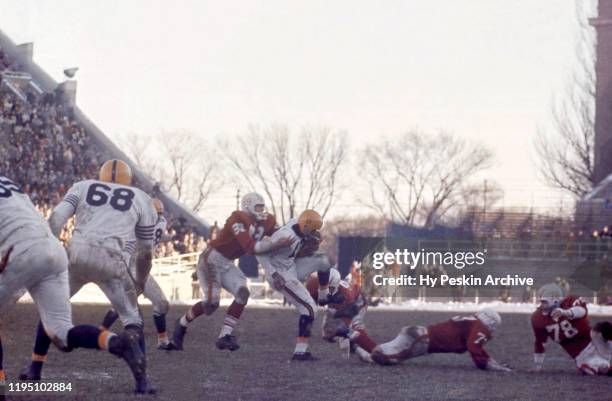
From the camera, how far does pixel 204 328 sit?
1659 centimetres

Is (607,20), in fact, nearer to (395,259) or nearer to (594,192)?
(594,192)

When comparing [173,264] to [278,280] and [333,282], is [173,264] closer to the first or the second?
[333,282]

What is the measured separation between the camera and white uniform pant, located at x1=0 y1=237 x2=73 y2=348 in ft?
23.9

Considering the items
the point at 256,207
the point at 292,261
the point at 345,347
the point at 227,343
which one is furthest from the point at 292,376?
the point at 256,207

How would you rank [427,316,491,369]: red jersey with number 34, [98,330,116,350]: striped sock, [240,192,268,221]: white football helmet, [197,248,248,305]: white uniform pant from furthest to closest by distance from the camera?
[197,248,248,305]: white uniform pant → [240,192,268,221]: white football helmet → [427,316,491,369]: red jersey with number 34 → [98,330,116,350]: striped sock

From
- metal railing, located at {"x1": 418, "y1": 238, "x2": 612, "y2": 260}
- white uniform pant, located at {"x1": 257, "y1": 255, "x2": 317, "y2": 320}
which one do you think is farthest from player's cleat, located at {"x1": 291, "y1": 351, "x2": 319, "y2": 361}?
metal railing, located at {"x1": 418, "y1": 238, "x2": 612, "y2": 260}

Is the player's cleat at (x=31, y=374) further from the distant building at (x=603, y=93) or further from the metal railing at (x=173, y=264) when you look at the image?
the distant building at (x=603, y=93)

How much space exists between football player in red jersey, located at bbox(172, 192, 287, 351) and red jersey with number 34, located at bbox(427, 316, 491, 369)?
7.40 feet

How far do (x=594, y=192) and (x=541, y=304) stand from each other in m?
32.6

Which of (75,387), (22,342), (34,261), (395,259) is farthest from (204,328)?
(395,259)

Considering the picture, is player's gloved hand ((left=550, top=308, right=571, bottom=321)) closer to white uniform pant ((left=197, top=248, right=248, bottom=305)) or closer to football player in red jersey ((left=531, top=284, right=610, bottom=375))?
football player in red jersey ((left=531, top=284, right=610, bottom=375))

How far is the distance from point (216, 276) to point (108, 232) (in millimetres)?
3960

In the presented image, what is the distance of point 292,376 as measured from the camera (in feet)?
32.0

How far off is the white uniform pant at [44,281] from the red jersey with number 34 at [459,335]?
4630 mm
